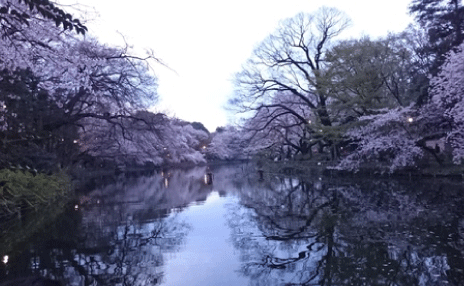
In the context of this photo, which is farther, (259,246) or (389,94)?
(389,94)

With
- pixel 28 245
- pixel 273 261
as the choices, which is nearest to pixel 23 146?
pixel 28 245

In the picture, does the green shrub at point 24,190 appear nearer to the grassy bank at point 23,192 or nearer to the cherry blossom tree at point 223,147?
the grassy bank at point 23,192

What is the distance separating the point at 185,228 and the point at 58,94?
11905mm

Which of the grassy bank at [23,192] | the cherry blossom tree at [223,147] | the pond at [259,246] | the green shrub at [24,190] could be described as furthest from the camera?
the cherry blossom tree at [223,147]

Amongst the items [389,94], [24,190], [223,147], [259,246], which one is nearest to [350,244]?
[259,246]

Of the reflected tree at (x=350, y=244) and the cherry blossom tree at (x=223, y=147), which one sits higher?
the cherry blossom tree at (x=223, y=147)

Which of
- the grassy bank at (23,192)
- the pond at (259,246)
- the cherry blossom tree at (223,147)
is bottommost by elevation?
the pond at (259,246)

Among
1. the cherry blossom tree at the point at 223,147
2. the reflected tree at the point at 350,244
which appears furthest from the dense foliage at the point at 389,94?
the cherry blossom tree at the point at 223,147

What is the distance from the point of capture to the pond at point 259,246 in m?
5.91

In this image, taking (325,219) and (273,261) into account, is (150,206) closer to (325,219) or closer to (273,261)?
(325,219)

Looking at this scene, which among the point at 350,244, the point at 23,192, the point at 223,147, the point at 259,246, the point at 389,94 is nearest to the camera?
the point at 350,244

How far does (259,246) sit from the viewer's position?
7.87 metres

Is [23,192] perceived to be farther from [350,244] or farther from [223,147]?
[223,147]

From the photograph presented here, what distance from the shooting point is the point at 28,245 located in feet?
28.8
